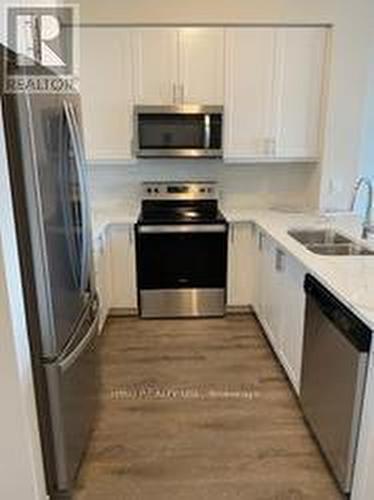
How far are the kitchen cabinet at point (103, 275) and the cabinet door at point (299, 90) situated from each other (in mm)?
1657

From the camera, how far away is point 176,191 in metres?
3.98

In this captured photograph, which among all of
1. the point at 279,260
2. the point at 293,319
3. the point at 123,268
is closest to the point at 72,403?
the point at 293,319

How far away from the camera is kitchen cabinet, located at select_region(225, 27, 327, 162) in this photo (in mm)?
3484

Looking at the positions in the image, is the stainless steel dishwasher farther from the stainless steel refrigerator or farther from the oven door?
the oven door

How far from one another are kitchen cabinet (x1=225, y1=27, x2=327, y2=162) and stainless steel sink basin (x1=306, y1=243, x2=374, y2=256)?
3.75ft

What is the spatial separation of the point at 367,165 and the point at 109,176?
96.0 inches

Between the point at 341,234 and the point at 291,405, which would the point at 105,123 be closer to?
the point at 341,234

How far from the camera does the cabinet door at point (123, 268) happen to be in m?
3.66

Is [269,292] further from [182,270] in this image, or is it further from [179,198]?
[179,198]

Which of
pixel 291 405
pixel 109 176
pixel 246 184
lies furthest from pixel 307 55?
pixel 291 405

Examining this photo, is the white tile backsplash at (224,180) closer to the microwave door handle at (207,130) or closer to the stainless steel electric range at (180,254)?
the stainless steel electric range at (180,254)

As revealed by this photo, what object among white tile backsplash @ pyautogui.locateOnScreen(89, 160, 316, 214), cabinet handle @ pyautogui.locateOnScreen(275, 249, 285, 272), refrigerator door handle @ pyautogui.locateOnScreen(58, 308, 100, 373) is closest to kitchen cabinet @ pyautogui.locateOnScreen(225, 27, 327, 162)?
white tile backsplash @ pyautogui.locateOnScreen(89, 160, 316, 214)

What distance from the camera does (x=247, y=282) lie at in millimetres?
3850

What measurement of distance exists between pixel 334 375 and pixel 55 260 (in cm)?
132
